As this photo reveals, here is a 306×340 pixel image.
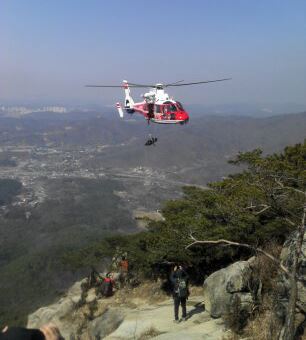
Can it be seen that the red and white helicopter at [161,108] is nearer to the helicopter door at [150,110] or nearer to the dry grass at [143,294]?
the helicopter door at [150,110]

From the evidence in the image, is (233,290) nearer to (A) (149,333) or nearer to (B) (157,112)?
(A) (149,333)

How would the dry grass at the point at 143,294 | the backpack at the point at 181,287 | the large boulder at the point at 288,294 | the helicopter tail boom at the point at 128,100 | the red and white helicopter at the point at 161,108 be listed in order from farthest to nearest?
1. the helicopter tail boom at the point at 128,100
2. the red and white helicopter at the point at 161,108
3. the dry grass at the point at 143,294
4. the backpack at the point at 181,287
5. the large boulder at the point at 288,294

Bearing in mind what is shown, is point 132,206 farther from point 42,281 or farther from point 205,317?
point 205,317

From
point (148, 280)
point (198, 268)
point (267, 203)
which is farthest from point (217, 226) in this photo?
point (148, 280)

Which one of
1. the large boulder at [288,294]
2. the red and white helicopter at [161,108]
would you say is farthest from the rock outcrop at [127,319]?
the red and white helicopter at [161,108]

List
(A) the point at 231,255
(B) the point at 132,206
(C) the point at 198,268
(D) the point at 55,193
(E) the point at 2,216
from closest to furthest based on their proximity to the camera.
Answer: (A) the point at 231,255
(C) the point at 198,268
(E) the point at 2,216
(B) the point at 132,206
(D) the point at 55,193

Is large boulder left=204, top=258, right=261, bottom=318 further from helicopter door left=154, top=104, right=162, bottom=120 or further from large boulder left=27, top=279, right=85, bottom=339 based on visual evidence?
helicopter door left=154, top=104, right=162, bottom=120

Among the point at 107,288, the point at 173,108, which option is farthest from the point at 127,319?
the point at 173,108

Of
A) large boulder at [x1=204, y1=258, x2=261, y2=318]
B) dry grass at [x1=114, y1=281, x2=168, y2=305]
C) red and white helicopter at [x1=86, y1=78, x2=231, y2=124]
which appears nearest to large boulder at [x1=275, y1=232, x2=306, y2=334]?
large boulder at [x1=204, y1=258, x2=261, y2=318]
